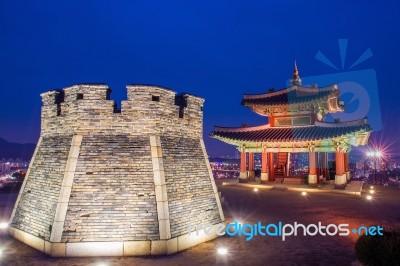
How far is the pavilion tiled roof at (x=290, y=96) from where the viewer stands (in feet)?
75.1

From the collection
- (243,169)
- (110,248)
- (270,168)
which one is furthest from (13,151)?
(110,248)

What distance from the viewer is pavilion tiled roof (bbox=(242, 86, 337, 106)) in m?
22.9

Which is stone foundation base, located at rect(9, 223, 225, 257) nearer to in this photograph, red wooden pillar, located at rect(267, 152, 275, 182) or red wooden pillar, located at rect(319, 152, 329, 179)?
red wooden pillar, located at rect(267, 152, 275, 182)

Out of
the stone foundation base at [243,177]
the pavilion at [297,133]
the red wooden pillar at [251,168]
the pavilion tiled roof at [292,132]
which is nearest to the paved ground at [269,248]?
the pavilion tiled roof at [292,132]

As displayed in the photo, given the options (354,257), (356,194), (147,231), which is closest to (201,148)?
(147,231)

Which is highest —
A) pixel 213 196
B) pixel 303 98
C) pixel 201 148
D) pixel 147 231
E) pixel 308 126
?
pixel 303 98

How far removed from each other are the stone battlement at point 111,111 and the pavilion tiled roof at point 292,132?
52.1ft

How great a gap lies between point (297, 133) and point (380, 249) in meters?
18.0

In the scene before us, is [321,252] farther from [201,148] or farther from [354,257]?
[201,148]

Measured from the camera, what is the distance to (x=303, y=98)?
2373cm

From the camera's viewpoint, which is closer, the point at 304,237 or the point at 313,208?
the point at 304,237

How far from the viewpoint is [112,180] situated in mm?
7801

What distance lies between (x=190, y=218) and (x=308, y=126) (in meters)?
18.5

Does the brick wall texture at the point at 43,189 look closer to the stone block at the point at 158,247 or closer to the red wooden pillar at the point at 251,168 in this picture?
the stone block at the point at 158,247
